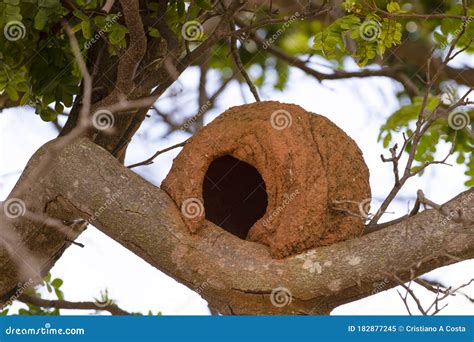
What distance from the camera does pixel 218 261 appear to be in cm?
405

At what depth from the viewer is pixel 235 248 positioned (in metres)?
4.09

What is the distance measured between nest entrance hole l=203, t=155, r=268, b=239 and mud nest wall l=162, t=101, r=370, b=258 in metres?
0.50

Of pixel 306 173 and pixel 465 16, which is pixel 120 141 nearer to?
pixel 306 173


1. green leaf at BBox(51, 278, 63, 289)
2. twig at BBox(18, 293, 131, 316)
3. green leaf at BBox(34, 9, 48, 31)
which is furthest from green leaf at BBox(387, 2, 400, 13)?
green leaf at BBox(51, 278, 63, 289)

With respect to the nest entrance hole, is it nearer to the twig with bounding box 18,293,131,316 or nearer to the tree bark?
the tree bark

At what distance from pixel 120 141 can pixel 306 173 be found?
1274mm

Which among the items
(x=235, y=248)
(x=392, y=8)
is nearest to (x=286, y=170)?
(x=235, y=248)

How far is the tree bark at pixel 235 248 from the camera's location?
394 centimetres

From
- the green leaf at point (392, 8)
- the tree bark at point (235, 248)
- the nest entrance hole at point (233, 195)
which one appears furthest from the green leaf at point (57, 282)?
the green leaf at point (392, 8)

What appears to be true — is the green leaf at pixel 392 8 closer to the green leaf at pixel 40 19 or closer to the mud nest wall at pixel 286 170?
the mud nest wall at pixel 286 170

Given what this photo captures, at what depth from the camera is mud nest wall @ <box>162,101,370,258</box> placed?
414 centimetres

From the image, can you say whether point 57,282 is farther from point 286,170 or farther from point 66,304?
point 286,170

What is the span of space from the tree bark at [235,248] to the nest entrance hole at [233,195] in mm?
672

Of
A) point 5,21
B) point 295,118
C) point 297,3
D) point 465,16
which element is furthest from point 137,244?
point 297,3
